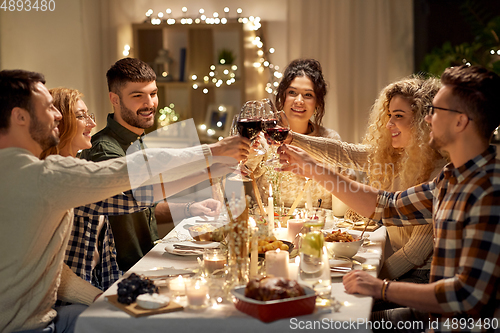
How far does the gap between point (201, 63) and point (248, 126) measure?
9.20 ft

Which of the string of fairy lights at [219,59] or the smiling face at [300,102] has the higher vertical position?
the string of fairy lights at [219,59]

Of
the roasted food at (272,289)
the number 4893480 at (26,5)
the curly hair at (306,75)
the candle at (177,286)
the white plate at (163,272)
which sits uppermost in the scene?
the number 4893480 at (26,5)

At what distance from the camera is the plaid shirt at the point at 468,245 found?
4.51ft

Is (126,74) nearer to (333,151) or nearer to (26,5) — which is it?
(333,151)

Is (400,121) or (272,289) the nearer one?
(272,289)

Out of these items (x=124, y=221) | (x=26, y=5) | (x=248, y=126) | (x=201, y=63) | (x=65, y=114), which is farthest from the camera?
(x=201, y=63)

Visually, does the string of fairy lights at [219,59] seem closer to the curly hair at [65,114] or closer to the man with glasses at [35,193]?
the curly hair at [65,114]

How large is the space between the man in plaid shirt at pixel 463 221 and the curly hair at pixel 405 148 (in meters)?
0.50

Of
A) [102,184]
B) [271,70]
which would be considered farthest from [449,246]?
[271,70]

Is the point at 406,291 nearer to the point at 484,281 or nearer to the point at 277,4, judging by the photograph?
the point at 484,281

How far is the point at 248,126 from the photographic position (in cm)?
189

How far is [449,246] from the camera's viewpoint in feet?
4.86

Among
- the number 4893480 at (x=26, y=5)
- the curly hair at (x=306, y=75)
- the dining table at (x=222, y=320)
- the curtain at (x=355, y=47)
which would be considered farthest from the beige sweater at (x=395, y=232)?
the number 4893480 at (x=26, y=5)

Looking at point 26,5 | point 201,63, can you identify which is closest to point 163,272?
point 201,63
